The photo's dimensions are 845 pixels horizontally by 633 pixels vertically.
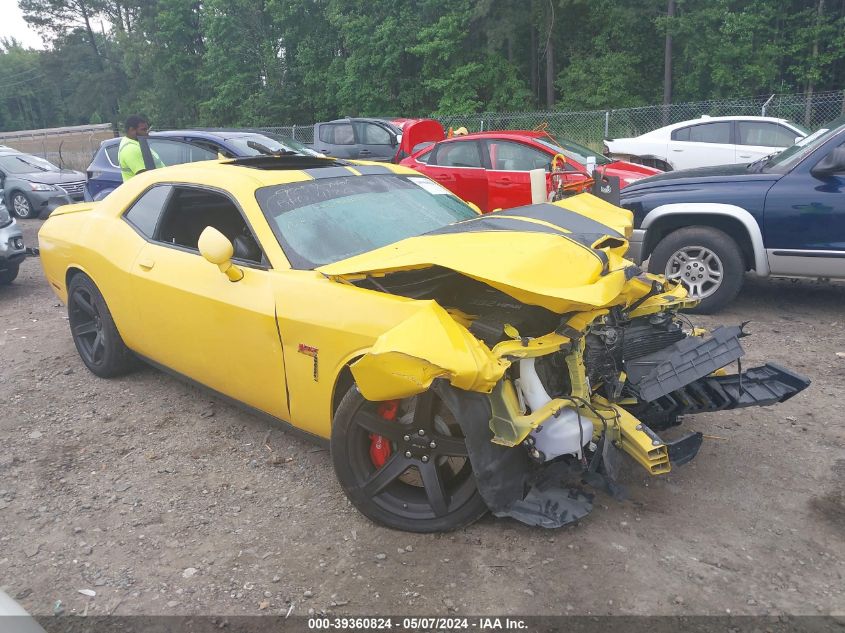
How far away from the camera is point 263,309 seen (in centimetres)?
331

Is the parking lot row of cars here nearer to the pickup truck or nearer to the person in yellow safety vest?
the pickup truck

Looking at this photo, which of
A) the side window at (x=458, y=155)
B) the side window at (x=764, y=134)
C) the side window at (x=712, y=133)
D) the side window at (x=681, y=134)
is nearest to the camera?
the side window at (x=458, y=155)

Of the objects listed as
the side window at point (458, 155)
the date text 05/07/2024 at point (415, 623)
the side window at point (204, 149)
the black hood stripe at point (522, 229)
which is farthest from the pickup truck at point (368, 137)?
the date text 05/07/2024 at point (415, 623)

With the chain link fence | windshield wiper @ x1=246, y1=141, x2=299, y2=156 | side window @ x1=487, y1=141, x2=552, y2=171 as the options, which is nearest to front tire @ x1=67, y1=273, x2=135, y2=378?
windshield wiper @ x1=246, y1=141, x2=299, y2=156

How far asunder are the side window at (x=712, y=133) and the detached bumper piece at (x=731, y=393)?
9.16 meters

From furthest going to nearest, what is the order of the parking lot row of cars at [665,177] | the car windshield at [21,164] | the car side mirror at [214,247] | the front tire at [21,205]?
the car windshield at [21,164], the front tire at [21,205], the parking lot row of cars at [665,177], the car side mirror at [214,247]

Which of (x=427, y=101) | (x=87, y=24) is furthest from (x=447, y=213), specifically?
(x=87, y=24)

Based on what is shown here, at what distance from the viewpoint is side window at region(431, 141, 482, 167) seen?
958cm

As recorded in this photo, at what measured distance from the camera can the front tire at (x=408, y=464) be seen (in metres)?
2.83

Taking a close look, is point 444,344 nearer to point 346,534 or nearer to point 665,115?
→ point 346,534

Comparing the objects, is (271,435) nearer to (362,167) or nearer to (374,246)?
(374,246)

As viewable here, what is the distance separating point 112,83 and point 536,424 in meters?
59.5

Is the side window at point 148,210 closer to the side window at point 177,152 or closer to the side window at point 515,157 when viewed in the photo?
the side window at point 177,152

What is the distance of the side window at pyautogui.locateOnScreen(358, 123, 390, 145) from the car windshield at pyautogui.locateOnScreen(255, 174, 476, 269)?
1034cm
